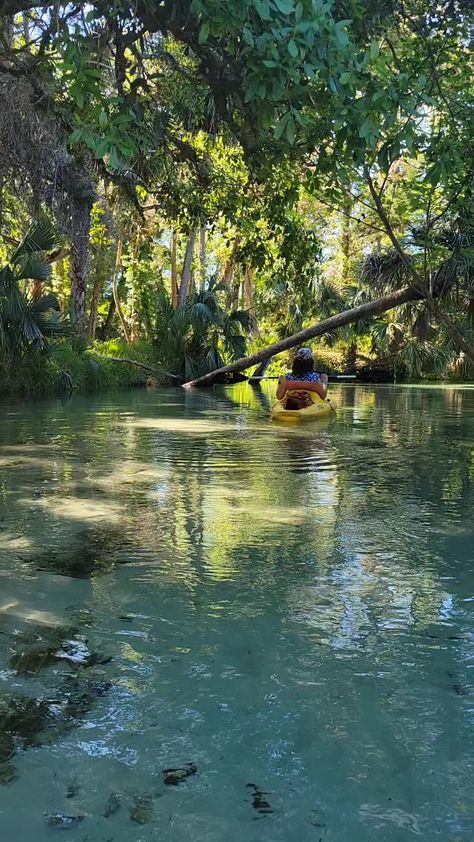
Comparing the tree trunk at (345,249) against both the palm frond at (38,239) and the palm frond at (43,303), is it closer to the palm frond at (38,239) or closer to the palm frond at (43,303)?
the palm frond at (43,303)

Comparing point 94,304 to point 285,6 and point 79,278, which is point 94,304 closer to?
point 79,278

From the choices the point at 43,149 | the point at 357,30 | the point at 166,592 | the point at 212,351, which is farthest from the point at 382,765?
the point at 212,351

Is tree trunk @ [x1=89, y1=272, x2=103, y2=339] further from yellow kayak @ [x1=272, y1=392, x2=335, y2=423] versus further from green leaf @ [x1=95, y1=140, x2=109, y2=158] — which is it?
green leaf @ [x1=95, y1=140, x2=109, y2=158]

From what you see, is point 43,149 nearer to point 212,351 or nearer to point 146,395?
point 146,395

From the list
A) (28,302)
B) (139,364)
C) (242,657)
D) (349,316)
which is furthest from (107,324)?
(242,657)

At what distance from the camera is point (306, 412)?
14.3 meters

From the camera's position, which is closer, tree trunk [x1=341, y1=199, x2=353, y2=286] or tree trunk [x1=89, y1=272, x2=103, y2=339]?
tree trunk [x1=89, y1=272, x2=103, y2=339]

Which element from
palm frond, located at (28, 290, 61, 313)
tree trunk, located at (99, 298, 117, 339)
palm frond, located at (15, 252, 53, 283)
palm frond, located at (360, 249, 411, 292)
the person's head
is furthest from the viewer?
tree trunk, located at (99, 298, 117, 339)

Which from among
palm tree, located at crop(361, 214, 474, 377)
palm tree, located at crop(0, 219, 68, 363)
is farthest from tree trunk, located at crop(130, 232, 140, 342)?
palm tree, located at crop(0, 219, 68, 363)

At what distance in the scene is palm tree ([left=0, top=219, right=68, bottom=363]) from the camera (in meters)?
17.4

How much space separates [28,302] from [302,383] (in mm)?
7504

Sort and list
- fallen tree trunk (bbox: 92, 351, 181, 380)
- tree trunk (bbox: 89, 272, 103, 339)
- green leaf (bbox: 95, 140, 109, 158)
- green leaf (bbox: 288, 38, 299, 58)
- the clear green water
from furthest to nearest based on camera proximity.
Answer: tree trunk (bbox: 89, 272, 103, 339), fallen tree trunk (bbox: 92, 351, 181, 380), green leaf (bbox: 95, 140, 109, 158), green leaf (bbox: 288, 38, 299, 58), the clear green water

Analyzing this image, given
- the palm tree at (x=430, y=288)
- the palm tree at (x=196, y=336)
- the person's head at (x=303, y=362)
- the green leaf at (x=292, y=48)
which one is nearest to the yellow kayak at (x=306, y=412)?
the person's head at (x=303, y=362)

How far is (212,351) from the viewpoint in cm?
2931
